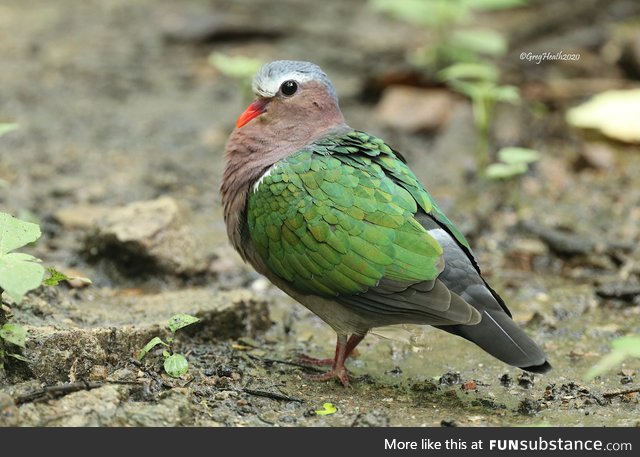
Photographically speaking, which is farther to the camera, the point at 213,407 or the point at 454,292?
the point at 454,292

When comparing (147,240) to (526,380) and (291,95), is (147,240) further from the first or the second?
(526,380)

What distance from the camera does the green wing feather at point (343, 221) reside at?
3.81 m

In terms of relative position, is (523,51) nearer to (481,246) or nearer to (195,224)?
(481,246)

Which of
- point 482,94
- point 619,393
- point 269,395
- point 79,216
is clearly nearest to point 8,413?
point 269,395

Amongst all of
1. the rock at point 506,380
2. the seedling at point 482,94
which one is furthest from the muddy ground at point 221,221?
the seedling at point 482,94

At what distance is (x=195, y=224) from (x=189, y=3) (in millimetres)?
4096

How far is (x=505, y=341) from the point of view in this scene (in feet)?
12.0

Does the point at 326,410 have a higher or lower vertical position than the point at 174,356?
lower

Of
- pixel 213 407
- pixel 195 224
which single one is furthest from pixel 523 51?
pixel 213 407

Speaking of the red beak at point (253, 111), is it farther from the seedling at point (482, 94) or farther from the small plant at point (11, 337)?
the seedling at point (482, 94)

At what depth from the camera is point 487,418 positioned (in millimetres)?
3684

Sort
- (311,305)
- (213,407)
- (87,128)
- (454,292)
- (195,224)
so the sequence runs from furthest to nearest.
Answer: (87,128)
(195,224)
(311,305)
(454,292)
(213,407)

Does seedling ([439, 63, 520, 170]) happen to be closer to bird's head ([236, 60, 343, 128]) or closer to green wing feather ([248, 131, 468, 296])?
bird's head ([236, 60, 343, 128])

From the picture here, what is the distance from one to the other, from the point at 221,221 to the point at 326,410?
2.76 m
